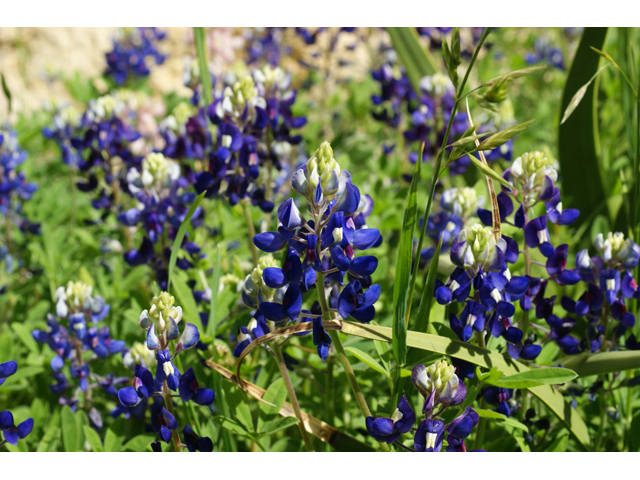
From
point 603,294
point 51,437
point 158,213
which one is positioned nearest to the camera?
point 603,294

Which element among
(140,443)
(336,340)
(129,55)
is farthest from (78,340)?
(129,55)

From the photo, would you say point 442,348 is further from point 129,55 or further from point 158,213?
point 129,55

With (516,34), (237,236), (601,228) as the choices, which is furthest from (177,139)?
(516,34)

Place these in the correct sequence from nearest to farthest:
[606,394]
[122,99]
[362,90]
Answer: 1. [606,394]
2. [122,99]
3. [362,90]

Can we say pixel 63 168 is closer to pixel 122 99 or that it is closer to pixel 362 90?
pixel 122 99

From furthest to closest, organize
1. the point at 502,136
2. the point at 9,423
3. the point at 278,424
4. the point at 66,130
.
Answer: the point at 66,130 < the point at 278,424 < the point at 9,423 < the point at 502,136

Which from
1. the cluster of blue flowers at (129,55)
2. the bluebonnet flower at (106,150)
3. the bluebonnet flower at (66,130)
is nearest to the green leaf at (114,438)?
the bluebonnet flower at (106,150)

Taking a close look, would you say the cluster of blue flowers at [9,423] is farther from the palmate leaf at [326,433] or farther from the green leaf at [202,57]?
the green leaf at [202,57]
